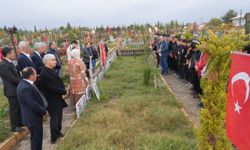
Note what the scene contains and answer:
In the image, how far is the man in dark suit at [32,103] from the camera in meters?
4.34

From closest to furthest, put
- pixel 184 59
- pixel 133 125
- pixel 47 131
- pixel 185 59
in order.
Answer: pixel 133 125 < pixel 47 131 < pixel 185 59 < pixel 184 59

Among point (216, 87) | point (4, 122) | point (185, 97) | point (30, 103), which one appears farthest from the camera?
point (185, 97)

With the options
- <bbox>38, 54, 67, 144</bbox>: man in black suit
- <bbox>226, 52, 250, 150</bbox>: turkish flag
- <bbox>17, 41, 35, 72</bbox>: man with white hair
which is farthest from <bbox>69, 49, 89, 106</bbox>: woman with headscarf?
<bbox>226, 52, 250, 150</bbox>: turkish flag

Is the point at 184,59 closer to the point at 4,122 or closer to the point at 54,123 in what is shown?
the point at 54,123

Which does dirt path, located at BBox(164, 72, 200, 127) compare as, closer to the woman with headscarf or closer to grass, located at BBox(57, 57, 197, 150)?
grass, located at BBox(57, 57, 197, 150)

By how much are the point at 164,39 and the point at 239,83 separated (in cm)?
990

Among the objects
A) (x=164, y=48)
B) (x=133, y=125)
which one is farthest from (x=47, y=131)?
(x=164, y=48)

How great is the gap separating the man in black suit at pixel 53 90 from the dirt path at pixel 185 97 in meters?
2.84

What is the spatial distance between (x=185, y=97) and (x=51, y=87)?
469 cm

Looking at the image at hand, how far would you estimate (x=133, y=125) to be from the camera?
18.7 ft

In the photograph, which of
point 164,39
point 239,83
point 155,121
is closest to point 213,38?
point 239,83

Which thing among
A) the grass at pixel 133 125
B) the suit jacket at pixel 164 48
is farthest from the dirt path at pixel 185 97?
A: the suit jacket at pixel 164 48

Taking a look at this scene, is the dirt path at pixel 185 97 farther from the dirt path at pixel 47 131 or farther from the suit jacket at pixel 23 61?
the suit jacket at pixel 23 61

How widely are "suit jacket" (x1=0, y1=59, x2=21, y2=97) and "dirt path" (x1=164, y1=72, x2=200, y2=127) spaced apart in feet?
12.4
